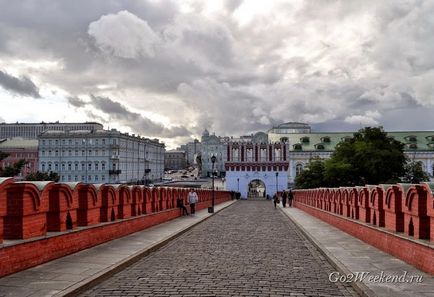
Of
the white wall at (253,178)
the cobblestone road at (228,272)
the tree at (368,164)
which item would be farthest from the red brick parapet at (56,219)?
the white wall at (253,178)

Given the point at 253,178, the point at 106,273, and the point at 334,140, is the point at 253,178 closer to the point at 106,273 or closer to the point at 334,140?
the point at 334,140

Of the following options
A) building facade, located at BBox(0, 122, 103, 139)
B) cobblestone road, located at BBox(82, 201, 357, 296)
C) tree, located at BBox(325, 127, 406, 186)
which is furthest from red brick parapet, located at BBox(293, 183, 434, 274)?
building facade, located at BBox(0, 122, 103, 139)

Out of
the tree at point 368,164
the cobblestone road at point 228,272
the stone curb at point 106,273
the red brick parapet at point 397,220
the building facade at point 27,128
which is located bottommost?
the cobblestone road at point 228,272

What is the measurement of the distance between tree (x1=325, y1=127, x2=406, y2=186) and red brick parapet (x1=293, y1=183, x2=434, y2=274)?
42585 millimetres

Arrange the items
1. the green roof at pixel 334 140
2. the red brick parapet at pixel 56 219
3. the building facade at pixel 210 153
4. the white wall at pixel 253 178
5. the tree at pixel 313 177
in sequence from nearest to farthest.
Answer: the red brick parapet at pixel 56 219 < the tree at pixel 313 177 < the white wall at pixel 253 178 < the green roof at pixel 334 140 < the building facade at pixel 210 153

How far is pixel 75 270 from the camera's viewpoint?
10281 millimetres

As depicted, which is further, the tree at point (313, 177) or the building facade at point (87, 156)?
the building facade at point (87, 156)

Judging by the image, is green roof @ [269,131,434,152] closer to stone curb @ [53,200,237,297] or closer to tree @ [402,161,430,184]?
tree @ [402,161,430,184]

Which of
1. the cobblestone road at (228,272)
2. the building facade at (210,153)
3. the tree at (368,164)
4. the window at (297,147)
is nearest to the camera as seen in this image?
the cobblestone road at (228,272)

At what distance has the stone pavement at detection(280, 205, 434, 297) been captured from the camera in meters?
8.64

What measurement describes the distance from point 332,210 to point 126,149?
3745 inches

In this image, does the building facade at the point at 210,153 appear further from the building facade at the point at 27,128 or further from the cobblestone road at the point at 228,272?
the cobblestone road at the point at 228,272

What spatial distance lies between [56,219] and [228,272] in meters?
4.41

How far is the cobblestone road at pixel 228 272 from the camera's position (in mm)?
9008
